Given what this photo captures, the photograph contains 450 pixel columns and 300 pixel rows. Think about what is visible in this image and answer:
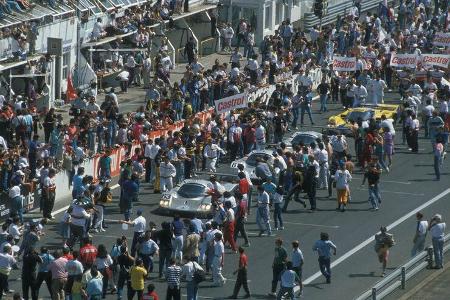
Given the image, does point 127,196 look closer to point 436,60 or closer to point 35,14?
point 35,14

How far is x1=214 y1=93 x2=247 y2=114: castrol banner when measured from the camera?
58719 millimetres

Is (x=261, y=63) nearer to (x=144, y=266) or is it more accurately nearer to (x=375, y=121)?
(x=375, y=121)

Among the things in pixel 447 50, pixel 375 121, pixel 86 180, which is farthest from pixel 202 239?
pixel 447 50

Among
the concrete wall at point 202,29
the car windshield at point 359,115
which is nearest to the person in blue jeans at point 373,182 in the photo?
the car windshield at point 359,115

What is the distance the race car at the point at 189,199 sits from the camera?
5031 cm

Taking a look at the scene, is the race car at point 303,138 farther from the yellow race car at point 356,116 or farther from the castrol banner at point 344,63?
the castrol banner at point 344,63

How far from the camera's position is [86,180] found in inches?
1949

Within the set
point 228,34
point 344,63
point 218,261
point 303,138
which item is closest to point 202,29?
Answer: point 228,34

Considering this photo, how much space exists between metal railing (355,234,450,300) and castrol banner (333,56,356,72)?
71.4 feet

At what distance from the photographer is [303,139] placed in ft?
189

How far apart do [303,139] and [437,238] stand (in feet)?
39.4

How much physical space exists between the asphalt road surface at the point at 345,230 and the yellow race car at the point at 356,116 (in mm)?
2085

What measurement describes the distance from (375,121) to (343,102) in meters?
7.19

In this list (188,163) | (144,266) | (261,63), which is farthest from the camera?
(261,63)
